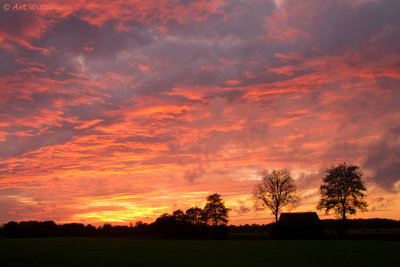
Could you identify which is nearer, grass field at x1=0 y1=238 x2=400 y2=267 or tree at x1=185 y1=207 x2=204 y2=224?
grass field at x1=0 y1=238 x2=400 y2=267

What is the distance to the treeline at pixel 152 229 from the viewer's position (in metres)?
96.0

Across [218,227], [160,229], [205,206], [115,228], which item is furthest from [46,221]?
[218,227]

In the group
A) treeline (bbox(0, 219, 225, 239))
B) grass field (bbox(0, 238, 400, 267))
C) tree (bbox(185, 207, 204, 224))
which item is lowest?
treeline (bbox(0, 219, 225, 239))

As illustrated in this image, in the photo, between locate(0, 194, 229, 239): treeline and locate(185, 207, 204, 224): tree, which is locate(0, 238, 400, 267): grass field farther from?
locate(185, 207, 204, 224): tree

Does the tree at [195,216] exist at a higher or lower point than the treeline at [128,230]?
higher

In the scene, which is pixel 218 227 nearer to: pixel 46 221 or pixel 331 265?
pixel 331 265

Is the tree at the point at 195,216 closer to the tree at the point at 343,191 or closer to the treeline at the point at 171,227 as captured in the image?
the treeline at the point at 171,227

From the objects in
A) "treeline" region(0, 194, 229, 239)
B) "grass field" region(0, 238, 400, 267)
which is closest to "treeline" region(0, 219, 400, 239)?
"treeline" region(0, 194, 229, 239)

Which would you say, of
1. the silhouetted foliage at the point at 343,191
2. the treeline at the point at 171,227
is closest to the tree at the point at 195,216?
the treeline at the point at 171,227

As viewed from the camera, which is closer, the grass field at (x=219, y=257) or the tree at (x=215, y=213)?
the grass field at (x=219, y=257)

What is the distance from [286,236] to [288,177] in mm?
15449

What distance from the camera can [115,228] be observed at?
145250 millimetres

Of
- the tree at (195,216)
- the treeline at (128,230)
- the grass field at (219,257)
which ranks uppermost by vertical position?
the tree at (195,216)

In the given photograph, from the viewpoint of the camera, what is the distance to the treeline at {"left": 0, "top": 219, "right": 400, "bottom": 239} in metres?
96.0
